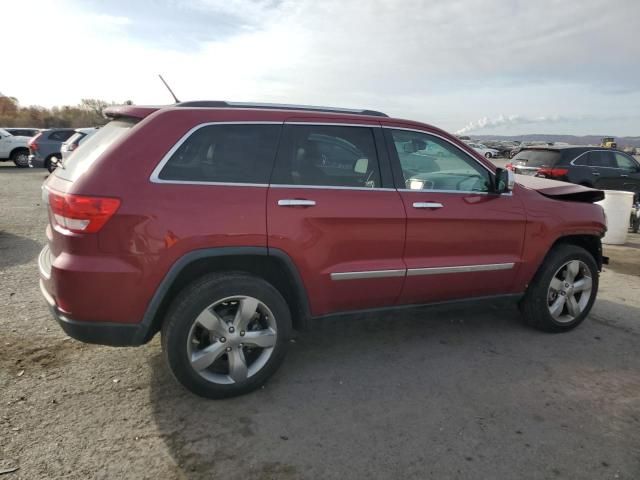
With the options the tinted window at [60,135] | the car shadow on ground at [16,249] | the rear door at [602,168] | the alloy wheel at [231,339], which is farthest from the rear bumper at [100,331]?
the tinted window at [60,135]

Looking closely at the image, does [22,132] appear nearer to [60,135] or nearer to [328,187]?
[60,135]

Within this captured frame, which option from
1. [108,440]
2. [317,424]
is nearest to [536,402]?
[317,424]

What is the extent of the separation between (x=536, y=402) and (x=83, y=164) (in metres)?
3.27

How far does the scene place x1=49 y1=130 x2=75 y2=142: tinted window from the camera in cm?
1603

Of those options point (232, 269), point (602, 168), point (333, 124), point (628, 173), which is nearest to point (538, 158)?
point (602, 168)

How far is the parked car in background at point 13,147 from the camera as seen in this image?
18.0 m

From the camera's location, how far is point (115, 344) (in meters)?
2.72

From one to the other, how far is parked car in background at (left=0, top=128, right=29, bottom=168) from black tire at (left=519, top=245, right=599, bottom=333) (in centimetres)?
2011

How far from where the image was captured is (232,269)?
3018mm

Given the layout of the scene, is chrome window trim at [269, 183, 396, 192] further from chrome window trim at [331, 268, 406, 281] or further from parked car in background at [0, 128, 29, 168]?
parked car in background at [0, 128, 29, 168]

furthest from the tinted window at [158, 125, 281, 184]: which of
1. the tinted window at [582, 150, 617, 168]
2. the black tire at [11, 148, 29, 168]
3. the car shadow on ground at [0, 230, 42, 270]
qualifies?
the black tire at [11, 148, 29, 168]

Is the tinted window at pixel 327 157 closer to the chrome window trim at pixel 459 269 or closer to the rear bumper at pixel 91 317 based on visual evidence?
the chrome window trim at pixel 459 269

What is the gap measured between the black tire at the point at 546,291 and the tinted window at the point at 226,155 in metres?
2.66

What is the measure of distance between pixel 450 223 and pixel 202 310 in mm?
1931
